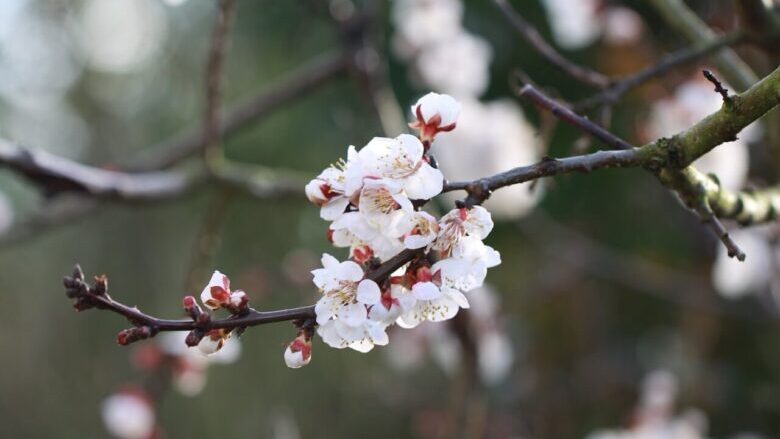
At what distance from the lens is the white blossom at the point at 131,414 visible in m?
1.64

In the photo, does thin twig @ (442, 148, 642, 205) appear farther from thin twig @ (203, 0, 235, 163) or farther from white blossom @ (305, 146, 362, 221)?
thin twig @ (203, 0, 235, 163)

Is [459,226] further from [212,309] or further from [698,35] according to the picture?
[698,35]

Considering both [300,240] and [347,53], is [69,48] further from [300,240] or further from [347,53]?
[347,53]

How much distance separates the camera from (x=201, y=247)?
1.65m

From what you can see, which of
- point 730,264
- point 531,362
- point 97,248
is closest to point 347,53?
point 730,264

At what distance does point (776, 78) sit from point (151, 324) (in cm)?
51

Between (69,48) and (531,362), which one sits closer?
(531,362)

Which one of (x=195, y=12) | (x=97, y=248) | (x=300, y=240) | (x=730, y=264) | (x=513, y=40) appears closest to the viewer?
(x=730, y=264)

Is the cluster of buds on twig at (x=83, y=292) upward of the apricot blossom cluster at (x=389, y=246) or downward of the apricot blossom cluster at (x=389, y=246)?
downward

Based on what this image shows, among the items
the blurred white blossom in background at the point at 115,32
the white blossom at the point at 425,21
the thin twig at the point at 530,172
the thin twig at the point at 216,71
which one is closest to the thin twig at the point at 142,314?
the thin twig at the point at 530,172

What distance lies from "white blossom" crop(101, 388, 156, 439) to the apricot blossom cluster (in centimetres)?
109

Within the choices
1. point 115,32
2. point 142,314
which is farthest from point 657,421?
point 115,32

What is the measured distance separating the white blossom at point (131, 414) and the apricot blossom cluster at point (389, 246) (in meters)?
1.09

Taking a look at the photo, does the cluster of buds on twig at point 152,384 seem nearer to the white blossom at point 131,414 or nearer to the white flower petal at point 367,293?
the white blossom at point 131,414
